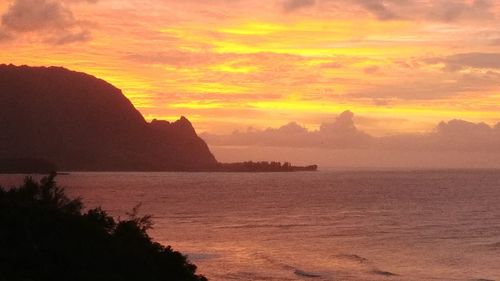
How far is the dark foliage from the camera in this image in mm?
27500

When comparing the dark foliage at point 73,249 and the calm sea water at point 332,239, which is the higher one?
the dark foliage at point 73,249

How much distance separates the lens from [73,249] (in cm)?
2922

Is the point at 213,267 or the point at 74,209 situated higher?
the point at 74,209

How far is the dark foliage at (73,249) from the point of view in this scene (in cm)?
2750

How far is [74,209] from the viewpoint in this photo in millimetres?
35406

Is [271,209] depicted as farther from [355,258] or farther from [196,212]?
[355,258]

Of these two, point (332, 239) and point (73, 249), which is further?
point (332, 239)

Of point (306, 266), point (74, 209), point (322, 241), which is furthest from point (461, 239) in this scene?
point (74, 209)

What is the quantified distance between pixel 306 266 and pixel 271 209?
5067 cm

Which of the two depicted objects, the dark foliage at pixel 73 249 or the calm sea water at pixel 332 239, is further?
the calm sea water at pixel 332 239

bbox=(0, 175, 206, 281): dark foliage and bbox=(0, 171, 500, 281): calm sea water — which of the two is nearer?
bbox=(0, 175, 206, 281): dark foliage

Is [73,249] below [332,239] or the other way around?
the other way around

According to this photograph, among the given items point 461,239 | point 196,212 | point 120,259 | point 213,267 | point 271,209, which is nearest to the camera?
point 120,259

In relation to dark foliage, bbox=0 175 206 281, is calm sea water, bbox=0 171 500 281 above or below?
below
